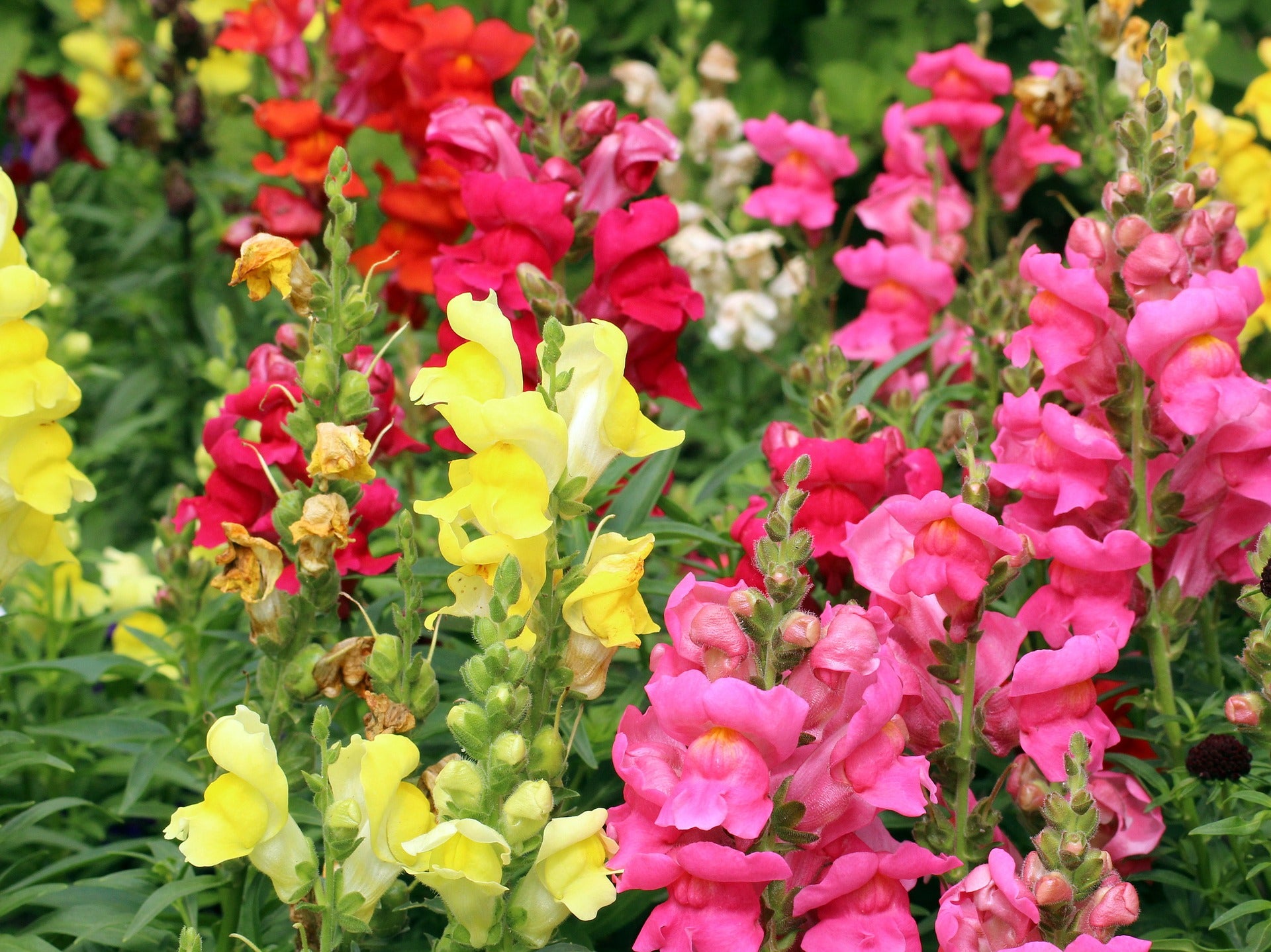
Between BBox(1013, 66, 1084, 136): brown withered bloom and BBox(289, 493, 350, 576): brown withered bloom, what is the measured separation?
1.42 m

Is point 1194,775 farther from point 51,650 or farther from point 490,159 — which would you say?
point 51,650

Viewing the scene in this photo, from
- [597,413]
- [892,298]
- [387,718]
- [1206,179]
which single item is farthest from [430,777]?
[892,298]

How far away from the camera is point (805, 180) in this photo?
2457mm

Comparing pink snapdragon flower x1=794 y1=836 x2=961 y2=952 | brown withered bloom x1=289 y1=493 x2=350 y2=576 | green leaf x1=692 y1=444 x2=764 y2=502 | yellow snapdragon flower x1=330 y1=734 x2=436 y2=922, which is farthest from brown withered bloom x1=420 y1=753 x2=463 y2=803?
green leaf x1=692 y1=444 x2=764 y2=502

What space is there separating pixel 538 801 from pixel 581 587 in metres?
0.22

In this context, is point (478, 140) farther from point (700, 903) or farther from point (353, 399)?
point (700, 903)

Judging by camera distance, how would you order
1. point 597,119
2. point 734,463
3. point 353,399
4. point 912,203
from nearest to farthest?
point 353,399 < point 597,119 < point 734,463 < point 912,203

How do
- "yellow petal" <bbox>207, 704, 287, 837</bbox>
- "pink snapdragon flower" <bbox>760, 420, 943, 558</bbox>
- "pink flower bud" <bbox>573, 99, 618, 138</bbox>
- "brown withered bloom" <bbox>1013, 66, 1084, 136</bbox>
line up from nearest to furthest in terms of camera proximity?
1. "yellow petal" <bbox>207, 704, 287, 837</bbox>
2. "pink snapdragon flower" <bbox>760, 420, 943, 558</bbox>
3. "pink flower bud" <bbox>573, 99, 618, 138</bbox>
4. "brown withered bloom" <bbox>1013, 66, 1084, 136</bbox>

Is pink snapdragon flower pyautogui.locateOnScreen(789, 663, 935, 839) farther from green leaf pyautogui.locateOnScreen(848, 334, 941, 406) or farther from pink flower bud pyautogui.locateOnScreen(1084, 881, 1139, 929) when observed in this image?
green leaf pyautogui.locateOnScreen(848, 334, 941, 406)

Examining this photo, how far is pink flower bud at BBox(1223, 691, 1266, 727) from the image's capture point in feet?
4.38

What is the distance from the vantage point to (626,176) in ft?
6.35

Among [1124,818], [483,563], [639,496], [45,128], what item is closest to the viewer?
[483,563]

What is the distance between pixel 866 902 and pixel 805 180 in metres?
1.53

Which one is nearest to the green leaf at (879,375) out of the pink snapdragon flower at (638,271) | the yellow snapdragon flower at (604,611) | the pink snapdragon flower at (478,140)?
the pink snapdragon flower at (638,271)
